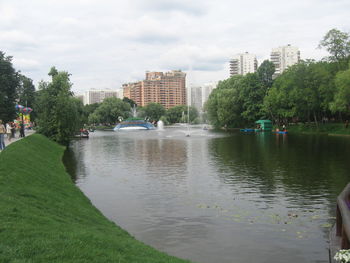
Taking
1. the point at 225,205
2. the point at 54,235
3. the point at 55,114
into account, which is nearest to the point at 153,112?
the point at 55,114

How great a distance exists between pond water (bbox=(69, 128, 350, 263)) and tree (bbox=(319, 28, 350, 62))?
131ft

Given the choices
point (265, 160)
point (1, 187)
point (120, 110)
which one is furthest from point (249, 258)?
point (120, 110)

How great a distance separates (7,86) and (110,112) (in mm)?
111648

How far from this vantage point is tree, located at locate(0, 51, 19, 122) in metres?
41.8

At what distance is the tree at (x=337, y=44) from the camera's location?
198ft

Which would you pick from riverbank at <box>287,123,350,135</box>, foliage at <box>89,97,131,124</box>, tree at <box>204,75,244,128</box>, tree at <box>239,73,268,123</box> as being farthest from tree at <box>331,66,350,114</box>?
foliage at <box>89,97,131,124</box>

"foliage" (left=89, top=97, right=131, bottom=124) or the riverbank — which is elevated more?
"foliage" (left=89, top=97, right=131, bottom=124)

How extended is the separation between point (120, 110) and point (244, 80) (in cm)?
6989

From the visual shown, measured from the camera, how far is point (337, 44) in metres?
60.8

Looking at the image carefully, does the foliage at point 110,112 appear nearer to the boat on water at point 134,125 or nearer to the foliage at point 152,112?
the boat on water at point 134,125

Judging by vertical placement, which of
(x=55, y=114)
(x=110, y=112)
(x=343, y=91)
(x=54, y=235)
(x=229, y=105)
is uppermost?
(x=110, y=112)

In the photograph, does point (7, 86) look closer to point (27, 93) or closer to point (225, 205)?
point (225, 205)

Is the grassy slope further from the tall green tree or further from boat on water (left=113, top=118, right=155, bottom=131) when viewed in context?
boat on water (left=113, top=118, right=155, bottom=131)

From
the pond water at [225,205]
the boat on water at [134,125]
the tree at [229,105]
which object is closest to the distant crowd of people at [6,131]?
the pond water at [225,205]
